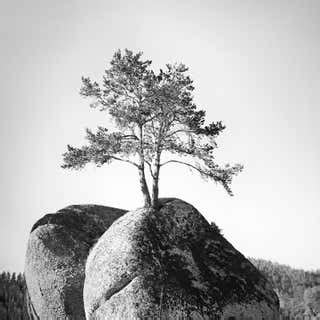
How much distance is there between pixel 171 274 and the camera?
54.4ft

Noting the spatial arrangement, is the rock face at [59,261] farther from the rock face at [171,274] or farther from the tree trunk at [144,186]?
the tree trunk at [144,186]

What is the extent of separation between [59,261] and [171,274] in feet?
18.4

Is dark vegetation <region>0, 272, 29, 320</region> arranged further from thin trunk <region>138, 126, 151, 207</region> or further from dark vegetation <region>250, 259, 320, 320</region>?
dark vegetation <region>250, 259, 320, 320</region>

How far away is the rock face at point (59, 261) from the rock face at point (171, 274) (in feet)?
4.51

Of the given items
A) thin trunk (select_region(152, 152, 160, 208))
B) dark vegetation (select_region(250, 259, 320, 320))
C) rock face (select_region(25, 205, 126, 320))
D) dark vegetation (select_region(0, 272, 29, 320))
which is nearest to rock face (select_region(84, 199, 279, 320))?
thin trunk (select_region(152, 152, 160, 208))

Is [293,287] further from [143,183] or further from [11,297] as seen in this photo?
[143,183]

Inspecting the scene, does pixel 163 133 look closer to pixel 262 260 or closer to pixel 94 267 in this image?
pixel 94 267

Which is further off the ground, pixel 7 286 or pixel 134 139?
pixel 134 139

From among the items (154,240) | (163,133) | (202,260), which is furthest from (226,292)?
(163,133)

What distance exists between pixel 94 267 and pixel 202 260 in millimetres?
4197

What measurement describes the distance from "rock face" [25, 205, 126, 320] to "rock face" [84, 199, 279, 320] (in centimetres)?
138

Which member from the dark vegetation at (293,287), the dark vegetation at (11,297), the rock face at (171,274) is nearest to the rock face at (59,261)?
the rock face at (171,274)

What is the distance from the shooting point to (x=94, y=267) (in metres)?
17.6

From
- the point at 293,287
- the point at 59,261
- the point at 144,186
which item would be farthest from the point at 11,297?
the point at 293,287
